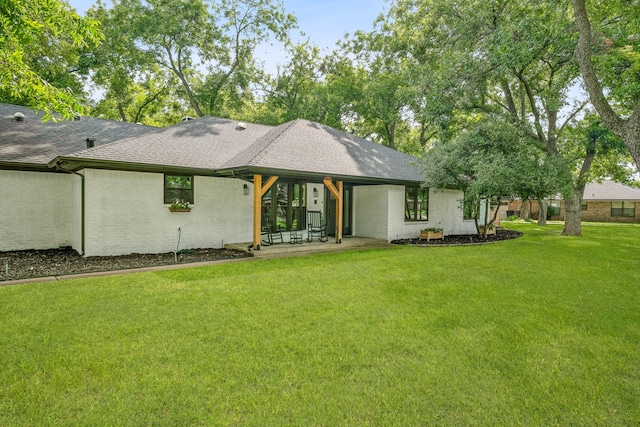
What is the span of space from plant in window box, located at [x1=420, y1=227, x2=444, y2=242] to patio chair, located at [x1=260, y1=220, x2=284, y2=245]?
5714 mm

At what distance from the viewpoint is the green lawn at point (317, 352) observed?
251 cm

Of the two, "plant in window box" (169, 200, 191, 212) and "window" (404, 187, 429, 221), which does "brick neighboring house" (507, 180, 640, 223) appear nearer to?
"window" (404, 187, 429, 221)

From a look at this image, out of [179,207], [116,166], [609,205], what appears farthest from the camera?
[609,205]

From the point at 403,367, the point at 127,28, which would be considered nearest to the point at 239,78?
the point at 127,28

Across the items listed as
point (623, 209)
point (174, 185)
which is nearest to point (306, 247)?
point (174, 185)

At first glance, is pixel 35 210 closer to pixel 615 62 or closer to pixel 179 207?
pixel 179 207

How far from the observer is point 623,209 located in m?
29.3

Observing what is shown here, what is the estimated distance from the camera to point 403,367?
3.13 meters

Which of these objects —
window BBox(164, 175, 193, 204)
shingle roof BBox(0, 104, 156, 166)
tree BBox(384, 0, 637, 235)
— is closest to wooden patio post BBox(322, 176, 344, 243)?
window BBox(164, 175, 193, 204)

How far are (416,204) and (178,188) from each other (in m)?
8.89

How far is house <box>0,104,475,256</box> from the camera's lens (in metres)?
8.39

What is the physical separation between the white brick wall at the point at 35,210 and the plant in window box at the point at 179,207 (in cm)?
256

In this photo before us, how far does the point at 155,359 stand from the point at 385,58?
24.5 metres

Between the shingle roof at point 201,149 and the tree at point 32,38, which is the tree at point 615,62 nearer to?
the shingle roof at point 201,149
